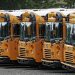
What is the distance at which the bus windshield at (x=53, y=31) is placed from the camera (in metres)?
27.6

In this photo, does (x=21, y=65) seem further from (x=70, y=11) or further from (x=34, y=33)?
(x=70, y=11)

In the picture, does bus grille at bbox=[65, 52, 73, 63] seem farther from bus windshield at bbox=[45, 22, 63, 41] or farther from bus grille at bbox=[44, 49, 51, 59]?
bus grille at bbox=[44, 49, 51, 59]

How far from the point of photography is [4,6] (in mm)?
56438

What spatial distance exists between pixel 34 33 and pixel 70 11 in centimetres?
306

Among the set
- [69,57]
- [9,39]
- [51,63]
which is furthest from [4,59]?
[69,57]

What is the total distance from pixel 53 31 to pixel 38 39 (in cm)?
143

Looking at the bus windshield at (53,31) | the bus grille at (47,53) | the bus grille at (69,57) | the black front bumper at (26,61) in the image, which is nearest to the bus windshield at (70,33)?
the bus grille at (69,57)

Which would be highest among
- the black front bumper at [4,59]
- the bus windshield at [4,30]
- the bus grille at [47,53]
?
the bus windshield at [4,30]

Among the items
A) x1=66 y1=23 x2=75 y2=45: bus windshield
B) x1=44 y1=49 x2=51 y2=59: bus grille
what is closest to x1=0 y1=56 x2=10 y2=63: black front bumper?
x1=44 y1=49 x2=51 y2=59: bus grille

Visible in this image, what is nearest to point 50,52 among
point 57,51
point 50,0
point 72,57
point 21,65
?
point 57,51

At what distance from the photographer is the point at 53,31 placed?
2816 centimetres

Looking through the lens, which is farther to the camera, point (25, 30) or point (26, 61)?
point (25, 30)

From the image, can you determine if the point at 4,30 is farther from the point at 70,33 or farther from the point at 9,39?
the point at 70,33

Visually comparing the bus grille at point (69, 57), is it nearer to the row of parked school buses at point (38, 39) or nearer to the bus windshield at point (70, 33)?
the row of parked school buses at point (38, 39)
